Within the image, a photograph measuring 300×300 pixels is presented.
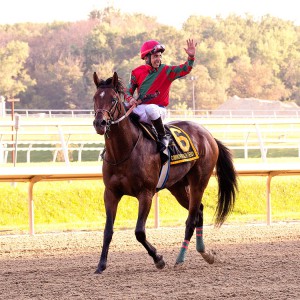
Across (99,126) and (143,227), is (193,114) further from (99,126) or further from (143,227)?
(99,126)

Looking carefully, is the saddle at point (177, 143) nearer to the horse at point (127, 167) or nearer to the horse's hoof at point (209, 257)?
the horse at point (127, 167)

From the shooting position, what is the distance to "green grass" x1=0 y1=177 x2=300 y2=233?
1104cm

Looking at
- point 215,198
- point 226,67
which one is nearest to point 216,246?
point 215,198

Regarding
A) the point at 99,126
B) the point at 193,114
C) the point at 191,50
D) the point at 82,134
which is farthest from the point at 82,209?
the point at 193,114

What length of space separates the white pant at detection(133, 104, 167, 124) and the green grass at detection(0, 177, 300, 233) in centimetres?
369

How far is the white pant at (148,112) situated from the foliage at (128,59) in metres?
59.4

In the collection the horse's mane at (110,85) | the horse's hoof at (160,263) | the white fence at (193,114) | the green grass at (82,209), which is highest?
the horse's mane at (110,85)

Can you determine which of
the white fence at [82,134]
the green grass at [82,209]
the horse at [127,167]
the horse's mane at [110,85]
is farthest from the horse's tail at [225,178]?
the green grass at [82,209]

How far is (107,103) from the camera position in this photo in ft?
21.7

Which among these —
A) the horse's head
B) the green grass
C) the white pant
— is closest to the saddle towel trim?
the white pant

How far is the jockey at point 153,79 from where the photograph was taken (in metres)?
7.28

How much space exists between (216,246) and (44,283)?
9.23 ft

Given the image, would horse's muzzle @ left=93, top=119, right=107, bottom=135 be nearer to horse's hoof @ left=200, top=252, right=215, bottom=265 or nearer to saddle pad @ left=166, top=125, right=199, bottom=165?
saddle pad @ left=166, top=125, right=199, bottom=165

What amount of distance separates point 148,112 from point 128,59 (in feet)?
239
